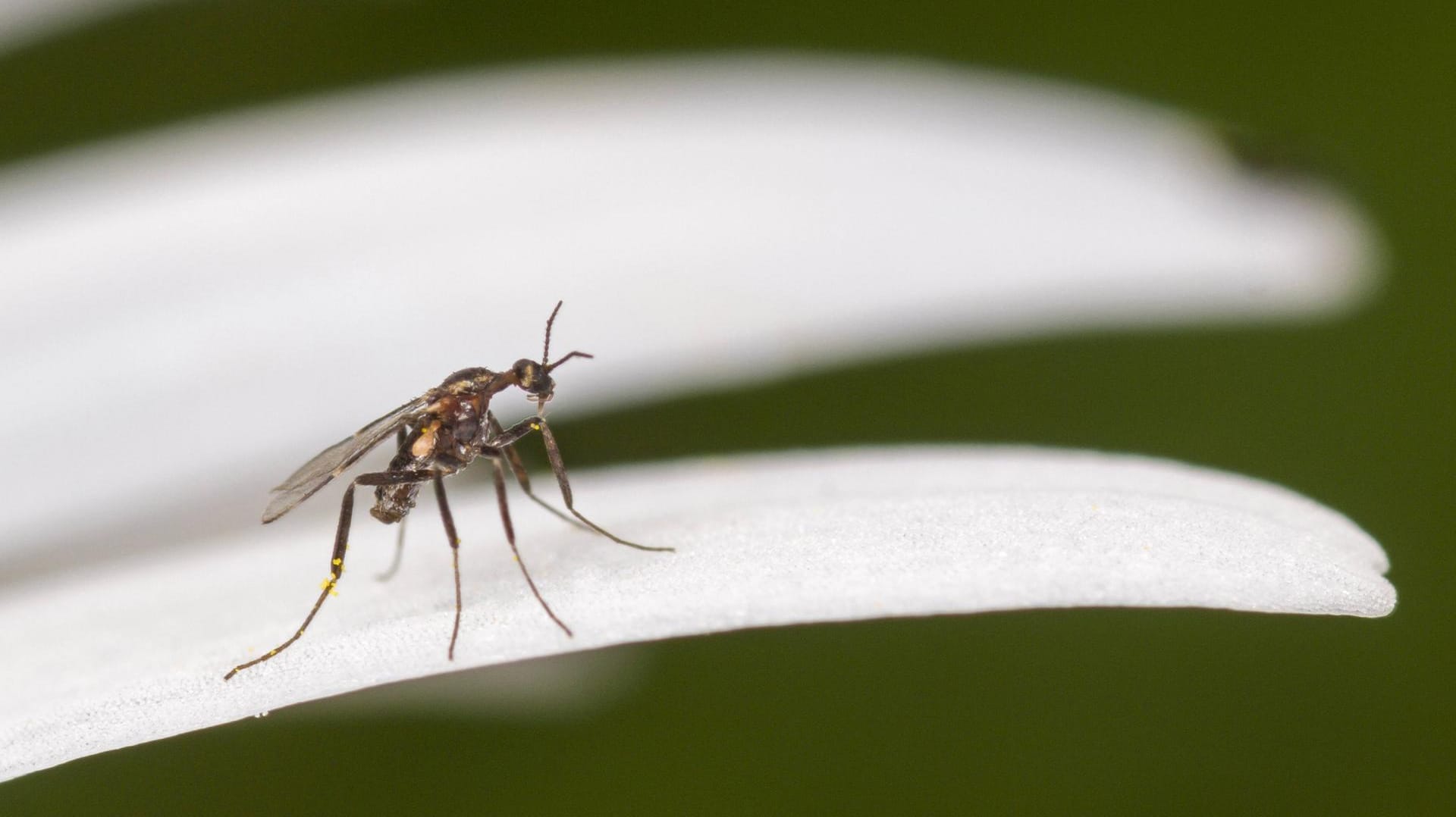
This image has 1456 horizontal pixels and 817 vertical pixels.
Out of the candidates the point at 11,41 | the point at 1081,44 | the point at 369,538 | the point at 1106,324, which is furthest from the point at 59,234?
the point at 1081,44

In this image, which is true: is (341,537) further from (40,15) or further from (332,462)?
(40,15)

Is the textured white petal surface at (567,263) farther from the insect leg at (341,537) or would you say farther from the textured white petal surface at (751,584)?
the textured white petal surface at (751,584)

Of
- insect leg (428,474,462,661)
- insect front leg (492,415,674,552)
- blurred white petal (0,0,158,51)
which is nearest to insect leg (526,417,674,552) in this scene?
insect front leg (492,415,674,552)

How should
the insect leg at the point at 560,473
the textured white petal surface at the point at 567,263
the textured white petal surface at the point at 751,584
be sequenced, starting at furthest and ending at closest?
the textured white petal surface at the point at 567,263
the insect leg at the point at 560,473
the textured white petal surface at the point at 751,584

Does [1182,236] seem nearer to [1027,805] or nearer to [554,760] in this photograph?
[1027,805]

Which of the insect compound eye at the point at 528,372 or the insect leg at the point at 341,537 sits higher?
the insect compound eye at the point at 528,372

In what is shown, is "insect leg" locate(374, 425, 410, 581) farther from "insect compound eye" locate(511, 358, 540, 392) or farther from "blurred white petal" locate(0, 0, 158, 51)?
"blurred white petal" locate(0, 0, 158, 51)

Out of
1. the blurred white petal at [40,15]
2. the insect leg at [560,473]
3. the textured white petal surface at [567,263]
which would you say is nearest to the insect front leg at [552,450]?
the insect leg at [560,473]
